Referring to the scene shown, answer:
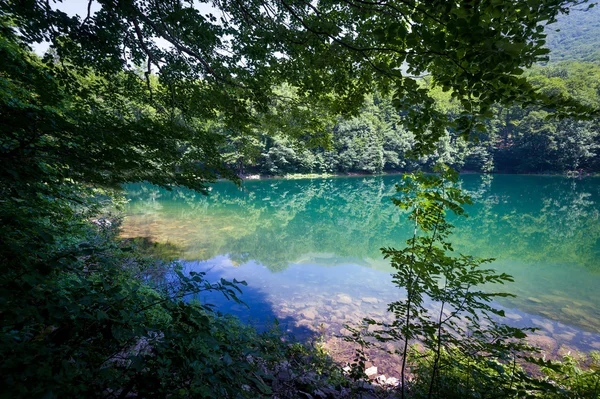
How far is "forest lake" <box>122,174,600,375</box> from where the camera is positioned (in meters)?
5.96

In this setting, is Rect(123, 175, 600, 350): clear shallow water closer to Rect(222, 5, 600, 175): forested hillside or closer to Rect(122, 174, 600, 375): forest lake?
Rect(122, 174, 600, 375): forest lake

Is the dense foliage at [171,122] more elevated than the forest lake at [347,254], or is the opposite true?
the dense foliage at [171,122]

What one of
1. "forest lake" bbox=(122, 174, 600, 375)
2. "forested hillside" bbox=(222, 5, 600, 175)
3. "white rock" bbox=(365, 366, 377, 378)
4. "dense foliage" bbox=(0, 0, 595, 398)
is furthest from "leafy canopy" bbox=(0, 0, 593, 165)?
"forested hillside" bbox=(222, 5, 600, 175)

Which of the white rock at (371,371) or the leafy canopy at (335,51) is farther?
the white rock at (371,371)

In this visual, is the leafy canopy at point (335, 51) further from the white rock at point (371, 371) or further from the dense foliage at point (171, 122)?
the white rock at point (371, 371)

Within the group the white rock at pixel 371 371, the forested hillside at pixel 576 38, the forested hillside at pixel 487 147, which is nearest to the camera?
the white rock at pixel 371 371

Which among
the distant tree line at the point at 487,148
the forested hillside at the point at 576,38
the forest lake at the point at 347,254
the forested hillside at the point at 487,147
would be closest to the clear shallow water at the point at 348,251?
the forest lake at the point at 347,254

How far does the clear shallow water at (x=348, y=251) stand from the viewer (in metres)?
6.19

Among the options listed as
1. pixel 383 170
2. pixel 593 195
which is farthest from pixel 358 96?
pixel 383 170

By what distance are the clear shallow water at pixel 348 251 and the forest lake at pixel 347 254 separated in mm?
38

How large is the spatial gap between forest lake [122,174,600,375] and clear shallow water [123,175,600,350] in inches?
1.5

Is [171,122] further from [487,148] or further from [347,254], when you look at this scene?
[487,148]

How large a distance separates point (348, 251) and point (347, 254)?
0.38 m

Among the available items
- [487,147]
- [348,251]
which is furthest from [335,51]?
[487,147]
